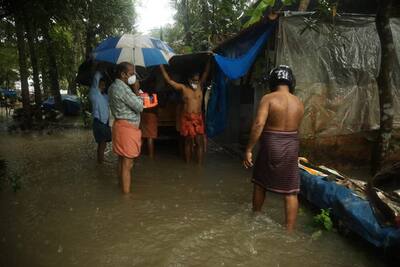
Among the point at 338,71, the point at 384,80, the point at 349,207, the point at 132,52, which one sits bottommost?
the point at 349,207

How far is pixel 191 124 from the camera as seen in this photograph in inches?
293

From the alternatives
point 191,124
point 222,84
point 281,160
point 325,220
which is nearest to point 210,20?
point 222,84

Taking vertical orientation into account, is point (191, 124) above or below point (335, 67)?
below

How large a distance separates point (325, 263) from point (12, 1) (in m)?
6.65

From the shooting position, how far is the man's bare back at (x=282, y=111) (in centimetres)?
404

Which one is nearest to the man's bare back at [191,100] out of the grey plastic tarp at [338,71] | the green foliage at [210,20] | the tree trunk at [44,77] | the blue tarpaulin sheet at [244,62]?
the blue tarpaulin sheet at [244,62]

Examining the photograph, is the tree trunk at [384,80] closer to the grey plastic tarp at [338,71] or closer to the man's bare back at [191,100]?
the grey plastic tarp at [338,71]

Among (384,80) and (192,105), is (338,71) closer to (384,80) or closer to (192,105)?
(384,80)

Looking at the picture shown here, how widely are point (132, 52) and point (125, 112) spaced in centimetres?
192

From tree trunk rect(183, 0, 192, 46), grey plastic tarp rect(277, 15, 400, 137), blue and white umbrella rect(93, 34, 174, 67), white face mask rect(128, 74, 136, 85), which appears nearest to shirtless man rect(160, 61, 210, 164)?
blue and white umbrella rect(93, 34, 174, 67)

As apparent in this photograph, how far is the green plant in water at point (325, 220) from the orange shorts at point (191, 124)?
3530mm

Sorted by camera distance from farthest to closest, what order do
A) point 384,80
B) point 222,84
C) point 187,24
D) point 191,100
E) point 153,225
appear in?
point 187,24
point 222,84
point 191,100
point 384,80
point 153,225

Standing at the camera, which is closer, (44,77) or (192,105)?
(192,105)

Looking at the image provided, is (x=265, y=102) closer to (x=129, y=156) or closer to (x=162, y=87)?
(x=129, y=156)
